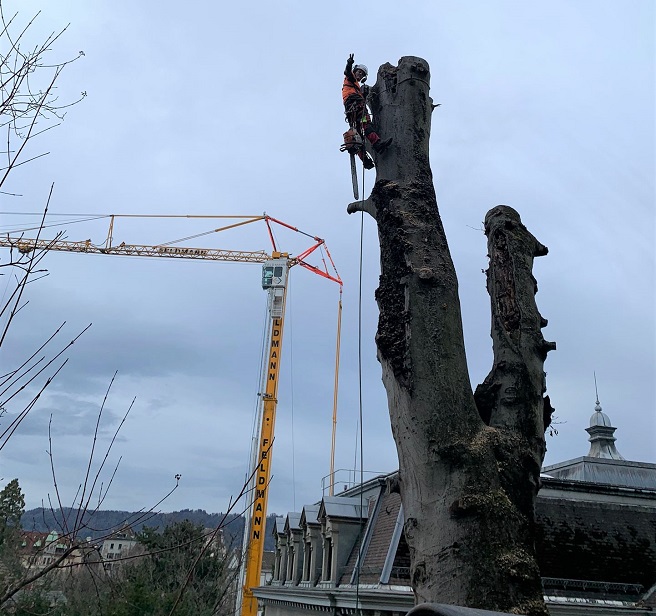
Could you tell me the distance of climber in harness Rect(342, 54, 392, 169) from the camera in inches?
170

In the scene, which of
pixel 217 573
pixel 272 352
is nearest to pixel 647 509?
pixel 217 573

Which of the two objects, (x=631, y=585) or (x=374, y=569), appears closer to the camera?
(x=374, y=569)

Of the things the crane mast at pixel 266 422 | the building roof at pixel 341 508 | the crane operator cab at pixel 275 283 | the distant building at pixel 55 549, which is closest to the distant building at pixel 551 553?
the building roof at pixel 341 508

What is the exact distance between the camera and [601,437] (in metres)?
26.7

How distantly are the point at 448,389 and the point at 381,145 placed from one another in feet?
5.92

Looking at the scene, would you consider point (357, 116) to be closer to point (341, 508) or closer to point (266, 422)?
point (341, 508)

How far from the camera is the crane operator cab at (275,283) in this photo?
113ft

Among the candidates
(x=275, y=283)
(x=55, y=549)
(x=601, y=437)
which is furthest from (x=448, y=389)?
(x=275, y=283)

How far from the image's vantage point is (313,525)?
1681 cm

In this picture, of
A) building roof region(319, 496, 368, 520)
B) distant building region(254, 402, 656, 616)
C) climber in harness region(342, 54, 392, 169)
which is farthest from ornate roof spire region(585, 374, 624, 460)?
climber in harness region(342, 54, 392, 169)

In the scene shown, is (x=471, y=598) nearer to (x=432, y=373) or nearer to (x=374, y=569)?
(x=432, y=373)

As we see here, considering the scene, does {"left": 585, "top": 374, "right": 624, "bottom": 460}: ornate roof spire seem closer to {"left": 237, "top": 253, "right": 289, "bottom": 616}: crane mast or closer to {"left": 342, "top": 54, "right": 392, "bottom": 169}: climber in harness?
{"left": 237, "top": 253, "right": 289, "bottom": 616}: crane mast

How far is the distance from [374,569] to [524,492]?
10233 millimetres

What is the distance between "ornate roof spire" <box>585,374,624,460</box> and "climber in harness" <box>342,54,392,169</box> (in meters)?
24.9
